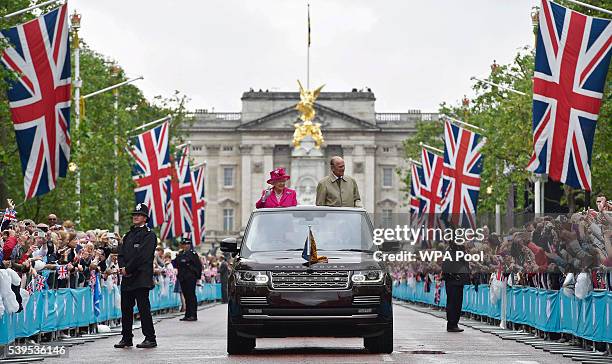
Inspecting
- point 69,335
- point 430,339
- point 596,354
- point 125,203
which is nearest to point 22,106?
point 69,335

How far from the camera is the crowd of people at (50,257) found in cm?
2262

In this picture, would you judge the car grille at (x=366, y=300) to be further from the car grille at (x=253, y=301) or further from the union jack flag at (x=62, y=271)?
the union jack flag at (x=62, y=271)

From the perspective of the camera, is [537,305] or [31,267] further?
[537,305]

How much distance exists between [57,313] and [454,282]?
9.01 m

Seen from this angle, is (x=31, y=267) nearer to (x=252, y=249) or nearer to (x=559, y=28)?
(x=252, y=249)

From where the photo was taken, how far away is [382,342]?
2130 cm

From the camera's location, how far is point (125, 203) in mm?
73438

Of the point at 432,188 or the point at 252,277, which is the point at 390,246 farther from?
the point at 432,188

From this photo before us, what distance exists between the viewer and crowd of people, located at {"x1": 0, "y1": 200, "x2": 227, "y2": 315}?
22.6 metres

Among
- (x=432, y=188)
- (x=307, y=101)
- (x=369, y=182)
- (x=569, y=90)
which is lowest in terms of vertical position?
(x=569, y=90)

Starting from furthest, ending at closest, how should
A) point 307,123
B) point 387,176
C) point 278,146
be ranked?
point 387,176
point 278,146
point 307,123

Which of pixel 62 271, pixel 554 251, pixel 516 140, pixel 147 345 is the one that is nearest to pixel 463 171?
pixel 516 140

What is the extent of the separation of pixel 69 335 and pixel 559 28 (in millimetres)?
9805

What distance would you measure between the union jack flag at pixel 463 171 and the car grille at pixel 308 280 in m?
29.7
